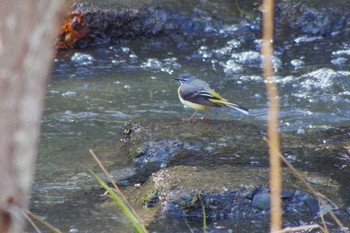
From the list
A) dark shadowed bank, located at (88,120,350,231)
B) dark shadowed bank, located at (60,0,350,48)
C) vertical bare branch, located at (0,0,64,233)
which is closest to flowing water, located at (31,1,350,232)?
dark shadowed bank, located at (60,0,350,48)

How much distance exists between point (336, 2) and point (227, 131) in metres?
5.34

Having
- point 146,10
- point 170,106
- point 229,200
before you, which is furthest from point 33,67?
point 146,10

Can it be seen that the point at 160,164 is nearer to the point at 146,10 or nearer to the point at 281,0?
the point at 146,10

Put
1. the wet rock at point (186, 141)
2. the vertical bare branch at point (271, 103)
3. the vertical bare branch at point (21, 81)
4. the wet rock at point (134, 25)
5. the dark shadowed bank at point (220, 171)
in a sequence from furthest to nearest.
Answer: the wet rock at point (134, 25), the wet rock at point (186, 141), the dark shadowed bank at point (220, 171), the vertical bare branch at point (271, 103), the vertical bare branch at point (21, 81)

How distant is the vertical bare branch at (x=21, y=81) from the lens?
132 centimetres

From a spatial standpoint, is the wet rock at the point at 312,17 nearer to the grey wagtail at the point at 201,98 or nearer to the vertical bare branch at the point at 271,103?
the grey wagtail at the point at 201,98

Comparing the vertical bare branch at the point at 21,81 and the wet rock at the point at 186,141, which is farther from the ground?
the vertical bare branch at the point at 21,81

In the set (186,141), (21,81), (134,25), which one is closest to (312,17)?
(134,25)

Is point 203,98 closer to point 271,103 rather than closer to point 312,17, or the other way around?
point 312,17

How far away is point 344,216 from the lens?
5.27m

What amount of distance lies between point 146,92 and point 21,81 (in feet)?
24.6

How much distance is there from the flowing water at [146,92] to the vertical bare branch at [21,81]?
12.9 ft

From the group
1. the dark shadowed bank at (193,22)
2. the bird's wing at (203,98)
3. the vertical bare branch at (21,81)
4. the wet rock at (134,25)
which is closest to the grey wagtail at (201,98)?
the bird's wing at (203,98)

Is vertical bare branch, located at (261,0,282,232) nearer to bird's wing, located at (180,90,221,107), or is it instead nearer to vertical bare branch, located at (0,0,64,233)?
vertical bare branch, located at (0,0,64,233)
